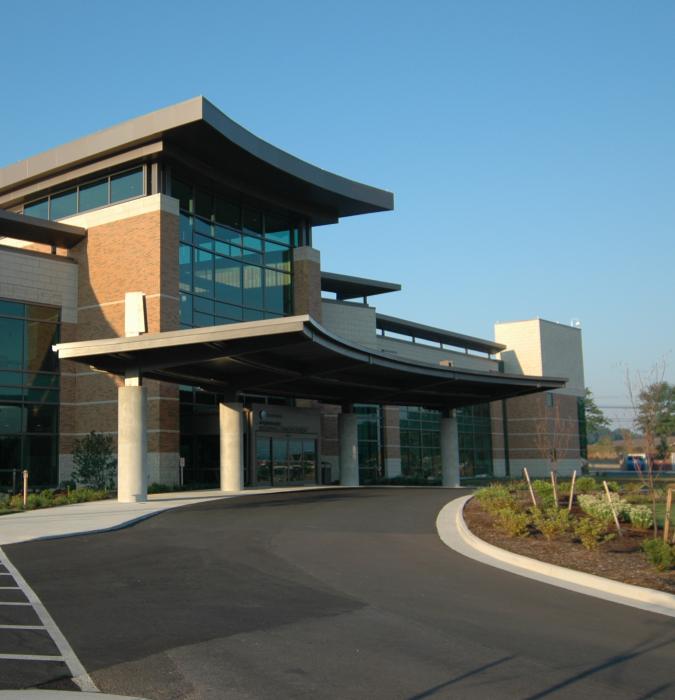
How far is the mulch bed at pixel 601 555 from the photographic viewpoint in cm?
1157

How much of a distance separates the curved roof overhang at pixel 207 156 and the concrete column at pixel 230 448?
10997 millimetres

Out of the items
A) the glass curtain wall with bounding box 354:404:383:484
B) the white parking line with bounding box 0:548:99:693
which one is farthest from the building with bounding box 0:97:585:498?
the white parking line with bounding box 0:548:99:693

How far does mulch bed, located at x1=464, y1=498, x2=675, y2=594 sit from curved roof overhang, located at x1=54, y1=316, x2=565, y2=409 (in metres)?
10.1

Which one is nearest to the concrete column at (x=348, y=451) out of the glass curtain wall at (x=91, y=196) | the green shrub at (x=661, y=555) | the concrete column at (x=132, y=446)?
the glass curtain wall at (x=91, y=196)

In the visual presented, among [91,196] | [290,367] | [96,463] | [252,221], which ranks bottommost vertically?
[96,463]

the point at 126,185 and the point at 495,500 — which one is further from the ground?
the point at 126,185

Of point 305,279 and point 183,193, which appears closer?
point 183,193

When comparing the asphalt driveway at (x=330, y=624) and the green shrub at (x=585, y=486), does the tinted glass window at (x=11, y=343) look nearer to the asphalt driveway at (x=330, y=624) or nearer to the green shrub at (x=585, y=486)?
the asphalt driveway at (x=330, y=624)

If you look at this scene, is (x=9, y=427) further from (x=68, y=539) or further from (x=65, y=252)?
Answer: (x=68, y=539)

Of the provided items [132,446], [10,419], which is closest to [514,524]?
[132,446]

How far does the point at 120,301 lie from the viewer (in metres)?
35.2

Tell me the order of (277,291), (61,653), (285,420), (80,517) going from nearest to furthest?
(61,653)
(80,517)
(285,420)
(277,291)

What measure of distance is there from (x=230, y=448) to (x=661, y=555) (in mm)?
23025

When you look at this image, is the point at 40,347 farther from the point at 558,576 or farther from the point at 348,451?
the point at 558,576
